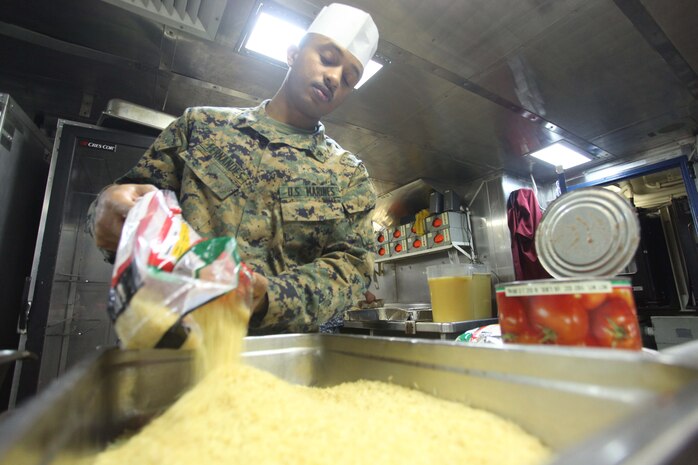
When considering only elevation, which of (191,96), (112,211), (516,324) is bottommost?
(516,324)

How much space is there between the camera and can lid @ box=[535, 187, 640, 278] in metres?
0.59

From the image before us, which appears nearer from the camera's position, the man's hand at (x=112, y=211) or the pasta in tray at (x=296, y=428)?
the pasta in tray at (x=296, y=428)

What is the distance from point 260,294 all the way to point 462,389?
0.52 metres

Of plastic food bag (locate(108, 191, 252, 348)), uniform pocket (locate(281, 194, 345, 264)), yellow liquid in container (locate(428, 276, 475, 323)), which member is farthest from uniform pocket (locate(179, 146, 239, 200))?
yellow liquid in container (locate(428, 276, 475, 323))

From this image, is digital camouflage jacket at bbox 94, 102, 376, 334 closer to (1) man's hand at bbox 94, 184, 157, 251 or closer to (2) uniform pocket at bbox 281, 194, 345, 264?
(2) uniform pocket at bbox 281, 194, 345, 264

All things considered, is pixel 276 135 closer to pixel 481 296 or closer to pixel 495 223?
pixel 481 296

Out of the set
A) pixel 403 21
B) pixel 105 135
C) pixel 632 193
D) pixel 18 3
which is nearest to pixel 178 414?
pixel 403 21

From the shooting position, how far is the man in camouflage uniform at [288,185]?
110cm

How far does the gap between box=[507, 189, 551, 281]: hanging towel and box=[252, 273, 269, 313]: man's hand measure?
10.2 ft

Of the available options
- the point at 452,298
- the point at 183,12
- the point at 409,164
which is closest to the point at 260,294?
the point at 452,298

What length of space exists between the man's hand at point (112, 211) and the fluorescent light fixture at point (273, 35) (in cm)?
151

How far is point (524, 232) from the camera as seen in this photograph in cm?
347

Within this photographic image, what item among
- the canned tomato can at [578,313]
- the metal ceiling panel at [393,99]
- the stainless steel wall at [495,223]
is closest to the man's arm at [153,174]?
the canned tomato can at [578,313]

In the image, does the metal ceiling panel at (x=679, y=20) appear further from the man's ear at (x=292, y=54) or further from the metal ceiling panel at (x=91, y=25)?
the metal ceiling panel at (x=91, y=25)
